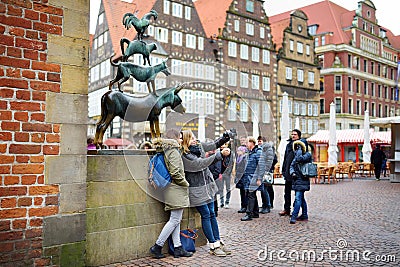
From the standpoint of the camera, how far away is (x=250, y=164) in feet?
26.9

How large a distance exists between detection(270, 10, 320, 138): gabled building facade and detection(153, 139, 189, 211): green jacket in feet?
97.5

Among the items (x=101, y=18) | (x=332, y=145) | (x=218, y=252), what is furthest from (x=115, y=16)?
(x=218, y=252)

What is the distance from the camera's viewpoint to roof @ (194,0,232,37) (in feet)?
100

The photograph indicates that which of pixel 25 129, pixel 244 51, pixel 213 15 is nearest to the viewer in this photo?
pixel 25 129

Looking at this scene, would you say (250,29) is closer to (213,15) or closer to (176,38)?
(213,15)

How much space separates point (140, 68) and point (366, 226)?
182 inches

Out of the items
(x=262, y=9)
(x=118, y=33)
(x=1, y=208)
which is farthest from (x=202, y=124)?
(x=262, y=9)

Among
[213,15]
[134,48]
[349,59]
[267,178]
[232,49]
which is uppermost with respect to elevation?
[213,15]

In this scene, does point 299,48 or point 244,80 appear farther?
point 299,48

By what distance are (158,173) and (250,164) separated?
3.66 metres

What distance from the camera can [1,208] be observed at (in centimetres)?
374

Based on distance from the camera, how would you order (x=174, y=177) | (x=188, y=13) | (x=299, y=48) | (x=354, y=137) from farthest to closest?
(x=299, y=48), (x=188, y=13), (x=354, y=137), (x=174, y=177)

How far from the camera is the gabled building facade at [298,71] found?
35219 millimetres

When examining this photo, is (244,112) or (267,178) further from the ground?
(244,112)
